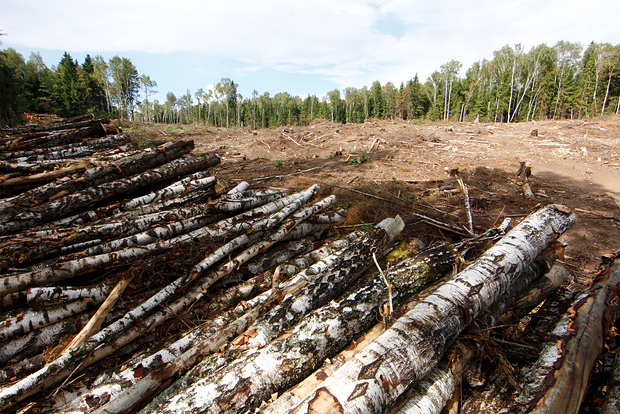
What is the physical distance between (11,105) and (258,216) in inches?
1231

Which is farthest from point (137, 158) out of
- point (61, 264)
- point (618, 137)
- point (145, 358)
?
point (618, 137)

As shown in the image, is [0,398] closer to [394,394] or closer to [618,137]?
[394,394]

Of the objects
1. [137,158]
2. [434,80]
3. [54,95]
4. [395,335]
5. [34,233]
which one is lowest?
[395,335]

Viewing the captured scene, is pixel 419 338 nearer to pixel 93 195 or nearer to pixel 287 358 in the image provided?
pixel 287 358

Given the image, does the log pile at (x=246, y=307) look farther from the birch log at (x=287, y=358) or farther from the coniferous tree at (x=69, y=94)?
the coniferous tree at (x=69, y=94)

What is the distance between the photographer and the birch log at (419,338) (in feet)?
5.36

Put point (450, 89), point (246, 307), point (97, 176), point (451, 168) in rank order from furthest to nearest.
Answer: point (450, 89) → point (451, 168) → point (97, 176) → point (246, 307)

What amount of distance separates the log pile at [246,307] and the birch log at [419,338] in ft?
0.04

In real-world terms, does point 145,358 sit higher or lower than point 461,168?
lower

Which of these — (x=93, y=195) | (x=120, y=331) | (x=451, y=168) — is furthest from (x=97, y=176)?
(x=451, y=168)

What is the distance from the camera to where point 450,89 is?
51781mm

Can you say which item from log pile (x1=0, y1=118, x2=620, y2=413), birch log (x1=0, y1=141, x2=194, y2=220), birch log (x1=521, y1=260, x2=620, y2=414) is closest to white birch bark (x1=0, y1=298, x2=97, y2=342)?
log pile (x1=0, y1=118, x2=620, y2=413)

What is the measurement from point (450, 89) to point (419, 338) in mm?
60777

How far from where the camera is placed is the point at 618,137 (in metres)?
16.6
